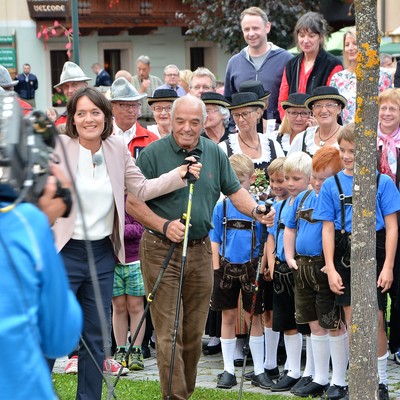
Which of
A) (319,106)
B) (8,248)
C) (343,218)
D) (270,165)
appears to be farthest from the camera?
(319,106)

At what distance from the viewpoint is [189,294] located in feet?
24.8

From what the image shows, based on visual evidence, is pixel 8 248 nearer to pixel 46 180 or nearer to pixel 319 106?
pixel 46 180

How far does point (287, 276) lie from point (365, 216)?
88.5 inches

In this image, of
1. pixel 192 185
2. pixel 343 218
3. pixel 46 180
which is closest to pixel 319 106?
pixel 343 218

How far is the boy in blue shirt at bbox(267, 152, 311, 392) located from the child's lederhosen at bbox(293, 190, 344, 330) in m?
0.28

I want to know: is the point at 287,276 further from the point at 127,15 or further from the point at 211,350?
the point at 127,15

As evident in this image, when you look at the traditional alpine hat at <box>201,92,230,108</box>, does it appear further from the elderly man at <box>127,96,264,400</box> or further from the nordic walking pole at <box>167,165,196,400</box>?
the nordic walking pole at <box>167,165,196,400</box>

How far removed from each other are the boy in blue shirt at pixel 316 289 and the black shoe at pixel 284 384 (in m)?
0.14

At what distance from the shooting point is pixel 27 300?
3391 mm

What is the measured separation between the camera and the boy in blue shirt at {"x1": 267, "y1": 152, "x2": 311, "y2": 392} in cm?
837

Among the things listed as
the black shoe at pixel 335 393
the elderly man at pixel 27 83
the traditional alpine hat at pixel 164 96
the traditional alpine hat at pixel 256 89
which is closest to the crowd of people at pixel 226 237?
the black shoe at pixel 335 393

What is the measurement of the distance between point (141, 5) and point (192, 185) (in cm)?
3384

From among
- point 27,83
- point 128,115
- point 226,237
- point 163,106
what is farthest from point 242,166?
point 27,83

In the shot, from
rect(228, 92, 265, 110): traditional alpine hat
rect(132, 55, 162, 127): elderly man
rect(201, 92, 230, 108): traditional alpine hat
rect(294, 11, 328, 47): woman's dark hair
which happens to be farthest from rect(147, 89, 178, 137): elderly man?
rect(132, 55, 162, 127): elderly man
